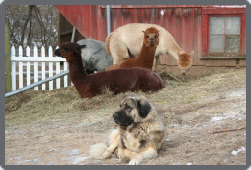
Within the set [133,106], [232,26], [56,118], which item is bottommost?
[56,118]

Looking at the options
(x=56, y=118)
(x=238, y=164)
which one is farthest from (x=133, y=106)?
(x=56, y=118)

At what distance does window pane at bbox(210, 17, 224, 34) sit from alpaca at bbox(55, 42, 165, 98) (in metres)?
4.94

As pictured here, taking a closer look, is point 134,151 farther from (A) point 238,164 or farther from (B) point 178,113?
(B) point 178,113

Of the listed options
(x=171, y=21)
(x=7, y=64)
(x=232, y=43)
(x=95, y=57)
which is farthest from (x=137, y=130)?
(x=7, y=64)

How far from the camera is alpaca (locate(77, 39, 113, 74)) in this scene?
11.9 metres

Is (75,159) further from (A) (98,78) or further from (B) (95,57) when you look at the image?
(B) (95,57)

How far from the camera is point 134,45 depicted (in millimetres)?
11406

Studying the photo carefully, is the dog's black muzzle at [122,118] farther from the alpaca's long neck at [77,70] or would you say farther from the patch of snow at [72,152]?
the alpaca's long neck at [77,70]

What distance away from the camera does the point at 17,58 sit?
12570 millimetres

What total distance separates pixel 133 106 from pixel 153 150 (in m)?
0.53

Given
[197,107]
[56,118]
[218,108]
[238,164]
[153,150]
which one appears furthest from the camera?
[56,118]

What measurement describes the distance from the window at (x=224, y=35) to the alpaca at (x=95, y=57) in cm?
354

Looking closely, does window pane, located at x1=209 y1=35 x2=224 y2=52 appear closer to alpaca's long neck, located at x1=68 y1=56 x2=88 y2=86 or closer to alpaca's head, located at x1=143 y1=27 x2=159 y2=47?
alpaca's head, located at x1=143 y1=27 x2=159 y2=47

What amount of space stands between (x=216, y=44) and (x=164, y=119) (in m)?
7.31
